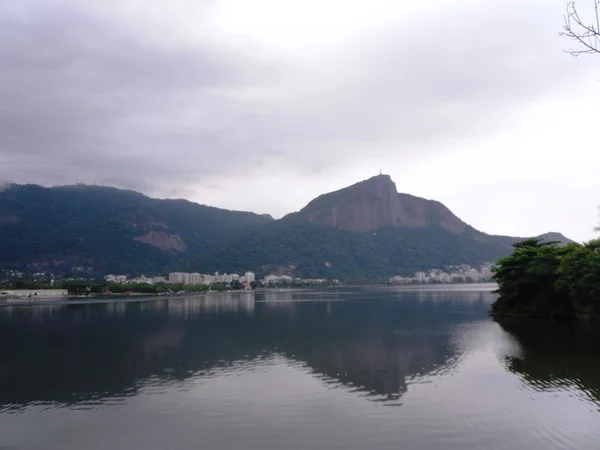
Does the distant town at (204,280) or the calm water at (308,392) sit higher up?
the distant town at (204,280)

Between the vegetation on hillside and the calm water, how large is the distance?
155 inches

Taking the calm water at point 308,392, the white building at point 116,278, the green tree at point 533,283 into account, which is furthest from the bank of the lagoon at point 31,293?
the green tree at point 533,283

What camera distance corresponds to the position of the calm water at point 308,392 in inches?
492

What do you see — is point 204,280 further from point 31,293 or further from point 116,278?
point 31,293

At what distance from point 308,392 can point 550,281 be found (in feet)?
98.9

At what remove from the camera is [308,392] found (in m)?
17.3

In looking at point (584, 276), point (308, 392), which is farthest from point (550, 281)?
point (308, 392)

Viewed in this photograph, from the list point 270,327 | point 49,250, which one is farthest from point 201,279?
point 270,327

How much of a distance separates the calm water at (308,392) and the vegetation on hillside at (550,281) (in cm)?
394

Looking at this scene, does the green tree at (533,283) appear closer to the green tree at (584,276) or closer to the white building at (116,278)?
the green tree at (584,276)

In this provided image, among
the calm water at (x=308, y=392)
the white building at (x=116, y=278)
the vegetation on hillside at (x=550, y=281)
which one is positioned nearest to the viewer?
the calm water at (x=308, y=392)

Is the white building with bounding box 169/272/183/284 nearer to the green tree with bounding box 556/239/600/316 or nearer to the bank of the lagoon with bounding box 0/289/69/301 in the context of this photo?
the bank of the lagoon with bounding box 0/289/69/301

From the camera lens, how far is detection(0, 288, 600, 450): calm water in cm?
1249

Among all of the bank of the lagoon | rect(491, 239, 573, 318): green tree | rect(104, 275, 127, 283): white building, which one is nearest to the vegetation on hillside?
rect(491, 239, 573, 318): green tree
